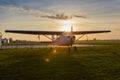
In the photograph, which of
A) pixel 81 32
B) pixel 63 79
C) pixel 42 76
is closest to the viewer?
pixel 63 79

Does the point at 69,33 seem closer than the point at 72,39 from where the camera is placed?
No

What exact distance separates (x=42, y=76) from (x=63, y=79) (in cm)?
146

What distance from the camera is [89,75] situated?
41.7 ft


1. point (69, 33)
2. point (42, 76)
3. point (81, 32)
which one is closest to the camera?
point (42, 76)

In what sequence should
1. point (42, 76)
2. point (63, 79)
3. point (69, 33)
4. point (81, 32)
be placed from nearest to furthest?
point (63, 79)
point (42, 76)
point (69, 33)
point (81, 32)

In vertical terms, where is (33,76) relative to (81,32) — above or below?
below

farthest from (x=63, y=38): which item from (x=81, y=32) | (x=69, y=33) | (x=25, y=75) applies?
(x=25, y=75)

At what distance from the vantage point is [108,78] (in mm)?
11734

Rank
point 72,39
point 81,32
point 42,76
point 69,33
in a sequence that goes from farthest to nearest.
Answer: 1. point 81,32
2. point 69,33
3. point 72,39
4. point 42,76

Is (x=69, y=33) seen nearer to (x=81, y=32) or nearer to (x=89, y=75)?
(x=81, y=32)

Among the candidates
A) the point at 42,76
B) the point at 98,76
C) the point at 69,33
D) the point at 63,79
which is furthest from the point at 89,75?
the point at 69,33

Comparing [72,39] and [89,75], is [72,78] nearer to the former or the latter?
[89,75]

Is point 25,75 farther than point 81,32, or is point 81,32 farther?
point 81,32

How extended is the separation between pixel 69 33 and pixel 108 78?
24.2 meters
